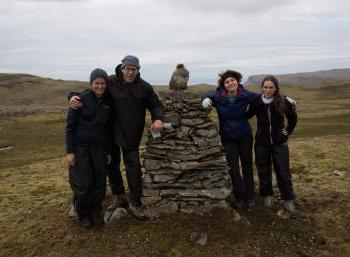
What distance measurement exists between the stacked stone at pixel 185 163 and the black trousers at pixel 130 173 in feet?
0.99

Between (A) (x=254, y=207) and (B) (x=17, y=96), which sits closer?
(A) (x=254, y=207)

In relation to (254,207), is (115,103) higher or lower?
higher

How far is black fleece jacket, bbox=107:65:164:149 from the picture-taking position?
12.1m

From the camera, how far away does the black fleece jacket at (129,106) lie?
39.6ft

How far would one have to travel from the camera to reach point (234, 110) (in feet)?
42.3

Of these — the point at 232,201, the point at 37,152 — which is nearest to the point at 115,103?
the point at 232,201

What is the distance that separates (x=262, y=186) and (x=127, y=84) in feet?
18.8

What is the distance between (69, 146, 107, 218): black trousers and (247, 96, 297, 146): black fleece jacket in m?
4.71

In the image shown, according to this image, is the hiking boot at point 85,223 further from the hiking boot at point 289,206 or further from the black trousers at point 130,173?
the hiking boot at point 289,206

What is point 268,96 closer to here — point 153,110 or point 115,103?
point 153,110

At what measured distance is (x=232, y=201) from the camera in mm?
13938

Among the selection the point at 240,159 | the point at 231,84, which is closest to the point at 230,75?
the point at 231,84

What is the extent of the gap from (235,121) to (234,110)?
0.37 m

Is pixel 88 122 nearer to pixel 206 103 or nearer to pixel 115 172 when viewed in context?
pixel 115 172
